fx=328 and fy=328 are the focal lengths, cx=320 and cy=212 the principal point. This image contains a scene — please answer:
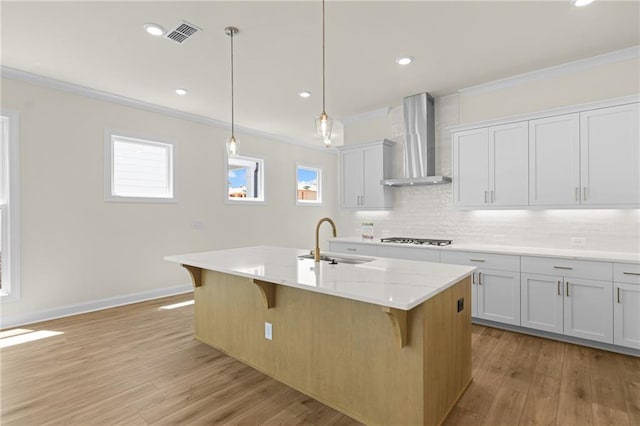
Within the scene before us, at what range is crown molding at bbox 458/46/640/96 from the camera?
10.4 feet

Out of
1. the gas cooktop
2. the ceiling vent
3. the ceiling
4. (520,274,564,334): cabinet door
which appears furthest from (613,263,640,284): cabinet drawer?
the ceiling vent

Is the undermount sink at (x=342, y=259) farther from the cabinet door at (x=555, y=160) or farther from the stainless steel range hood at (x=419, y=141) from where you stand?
the cabinet door at (x=555, y=160)

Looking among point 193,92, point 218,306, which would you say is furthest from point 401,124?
point 218,306

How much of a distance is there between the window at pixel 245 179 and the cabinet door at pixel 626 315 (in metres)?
→ 5.18

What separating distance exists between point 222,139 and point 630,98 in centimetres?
524

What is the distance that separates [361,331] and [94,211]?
12.7ft

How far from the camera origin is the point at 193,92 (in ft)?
13.9

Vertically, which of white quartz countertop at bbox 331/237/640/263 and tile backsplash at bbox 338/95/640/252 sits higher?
tile backsplash at bbox 338/95/640/252

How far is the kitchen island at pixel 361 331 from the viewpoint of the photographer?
1766 mm

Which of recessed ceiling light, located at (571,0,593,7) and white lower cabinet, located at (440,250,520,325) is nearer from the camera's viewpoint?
recessed ceiling light, located at (571,0,593,7)

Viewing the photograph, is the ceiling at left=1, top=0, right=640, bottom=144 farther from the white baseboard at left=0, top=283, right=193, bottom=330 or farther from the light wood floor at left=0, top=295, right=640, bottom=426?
the light wood floor at left=0, top=295, right=640, bottom=426

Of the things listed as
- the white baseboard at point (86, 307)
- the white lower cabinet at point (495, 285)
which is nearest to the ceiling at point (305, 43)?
the white lower cabinet at point (495, 285)

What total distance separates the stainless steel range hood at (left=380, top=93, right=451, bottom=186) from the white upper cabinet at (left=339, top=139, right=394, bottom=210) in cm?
35

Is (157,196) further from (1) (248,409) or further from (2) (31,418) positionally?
(1) (248,409)
